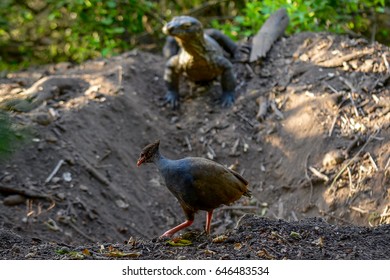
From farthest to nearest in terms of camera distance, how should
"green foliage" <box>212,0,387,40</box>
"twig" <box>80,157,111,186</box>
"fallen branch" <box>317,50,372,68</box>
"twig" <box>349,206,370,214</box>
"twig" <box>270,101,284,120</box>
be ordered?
"green foliage" <box>212,0,387,40</box>
"fallen branch" <box>317,50,372,68</box>
"twig" <box>270,101,284,120</box>
"twig" <box>80,157,111,186</box>
"twig" <box>349,206,370,214</box>

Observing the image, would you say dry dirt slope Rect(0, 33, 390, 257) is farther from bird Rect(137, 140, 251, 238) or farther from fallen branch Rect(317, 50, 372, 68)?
bird Rect(137, 140, 251, 238)

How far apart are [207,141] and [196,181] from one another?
3437 mm

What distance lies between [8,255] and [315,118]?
429 centimetres

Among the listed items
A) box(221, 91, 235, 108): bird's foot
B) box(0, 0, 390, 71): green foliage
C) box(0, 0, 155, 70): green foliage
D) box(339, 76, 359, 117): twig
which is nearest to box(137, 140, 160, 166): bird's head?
box(339, 76, 359, 117): twig

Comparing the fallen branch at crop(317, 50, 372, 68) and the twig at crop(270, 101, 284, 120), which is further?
the fallen branch at crop(317, 50, 372, 68)

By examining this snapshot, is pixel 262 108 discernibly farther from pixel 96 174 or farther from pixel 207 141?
pixel 96 174

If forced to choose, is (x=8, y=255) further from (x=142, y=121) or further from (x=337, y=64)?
(x=337, y=64)

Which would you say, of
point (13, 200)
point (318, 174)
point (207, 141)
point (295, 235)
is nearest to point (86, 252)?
point (295, 235)

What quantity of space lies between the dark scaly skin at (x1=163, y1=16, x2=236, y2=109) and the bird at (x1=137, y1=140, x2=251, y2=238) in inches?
142

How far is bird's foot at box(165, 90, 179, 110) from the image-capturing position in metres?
9.45

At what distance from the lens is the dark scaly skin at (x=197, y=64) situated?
29.6ft

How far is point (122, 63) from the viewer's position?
9859mm

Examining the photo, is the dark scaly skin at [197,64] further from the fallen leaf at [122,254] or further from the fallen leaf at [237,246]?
the fallen leaf at [122,254]

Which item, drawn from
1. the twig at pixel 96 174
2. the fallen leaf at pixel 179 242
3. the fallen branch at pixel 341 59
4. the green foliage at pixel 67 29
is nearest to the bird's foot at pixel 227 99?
the fallen branch at pixel 341 59
